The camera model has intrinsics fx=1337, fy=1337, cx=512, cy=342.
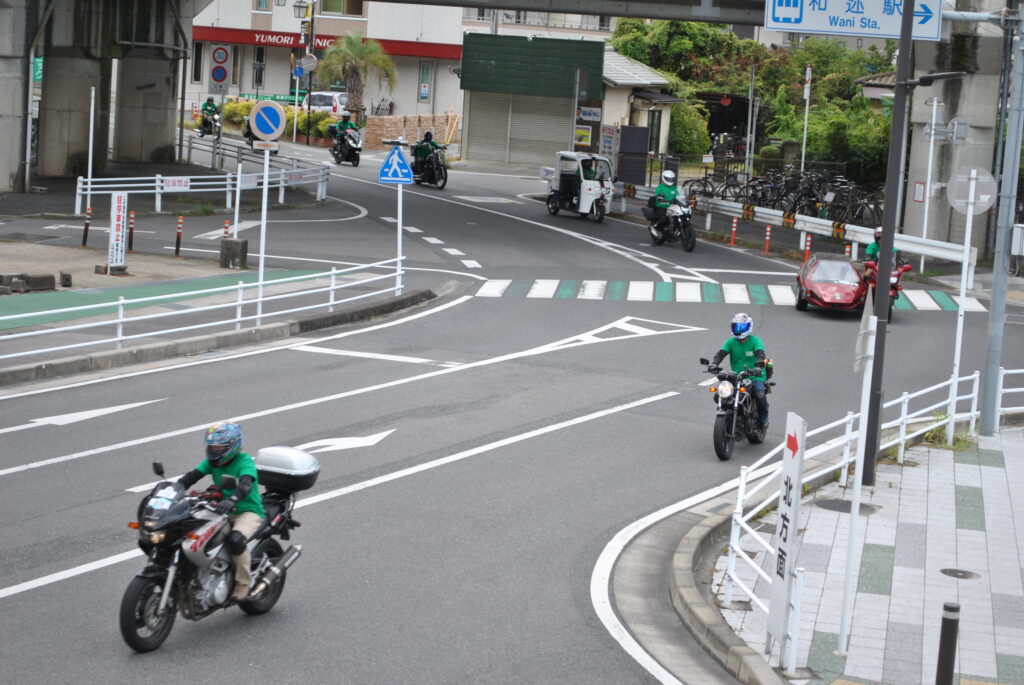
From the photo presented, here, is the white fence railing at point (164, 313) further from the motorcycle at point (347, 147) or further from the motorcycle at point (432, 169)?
the motorcycle at point (347, 147)

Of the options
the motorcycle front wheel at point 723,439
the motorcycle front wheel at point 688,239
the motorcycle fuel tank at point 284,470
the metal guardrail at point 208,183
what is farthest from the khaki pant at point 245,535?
the motorcycle front wheel at point 688,239

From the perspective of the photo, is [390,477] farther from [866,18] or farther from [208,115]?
[208,115]

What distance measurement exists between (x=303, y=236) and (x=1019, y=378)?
18.5 meters

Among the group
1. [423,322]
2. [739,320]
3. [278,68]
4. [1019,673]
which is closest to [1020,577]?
[1019,673]

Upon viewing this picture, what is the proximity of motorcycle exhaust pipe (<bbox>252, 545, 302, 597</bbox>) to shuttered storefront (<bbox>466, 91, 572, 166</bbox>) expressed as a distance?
5266 cm

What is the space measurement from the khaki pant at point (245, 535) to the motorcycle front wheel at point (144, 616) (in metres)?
0.55

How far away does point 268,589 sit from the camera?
9625mm

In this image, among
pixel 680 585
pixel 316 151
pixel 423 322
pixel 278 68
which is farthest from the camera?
pixel 278 68

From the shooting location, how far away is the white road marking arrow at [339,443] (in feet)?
48.2

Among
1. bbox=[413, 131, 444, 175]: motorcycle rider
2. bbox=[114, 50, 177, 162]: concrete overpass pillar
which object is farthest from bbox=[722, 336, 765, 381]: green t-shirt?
bbox=[114, 50, 177, 162]: concrete overpass pillar

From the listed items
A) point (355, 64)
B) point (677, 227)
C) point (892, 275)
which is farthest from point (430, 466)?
point (355, 64)

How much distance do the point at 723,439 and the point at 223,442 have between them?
7541 millimetres

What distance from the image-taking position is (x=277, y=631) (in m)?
9.41

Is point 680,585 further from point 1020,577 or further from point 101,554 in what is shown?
point 101,554
